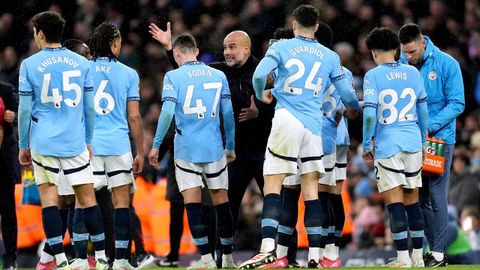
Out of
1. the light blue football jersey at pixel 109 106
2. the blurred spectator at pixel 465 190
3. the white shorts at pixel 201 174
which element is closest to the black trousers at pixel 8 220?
the light blue football jersey at pixel 109 106

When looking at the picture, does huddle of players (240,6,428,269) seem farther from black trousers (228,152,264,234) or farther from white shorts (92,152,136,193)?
white shorts (92,152,136,193)

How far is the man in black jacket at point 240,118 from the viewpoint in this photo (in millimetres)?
12852

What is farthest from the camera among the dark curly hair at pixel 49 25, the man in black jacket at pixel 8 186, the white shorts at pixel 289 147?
the man in black jacket at pixel 8 186

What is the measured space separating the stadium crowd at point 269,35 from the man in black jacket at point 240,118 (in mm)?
6568

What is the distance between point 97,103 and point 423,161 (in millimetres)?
3396

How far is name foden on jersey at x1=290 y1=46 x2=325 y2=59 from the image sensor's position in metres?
11.5

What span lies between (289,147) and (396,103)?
1.31m

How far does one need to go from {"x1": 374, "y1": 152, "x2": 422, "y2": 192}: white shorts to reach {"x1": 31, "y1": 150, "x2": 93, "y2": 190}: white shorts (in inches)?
115

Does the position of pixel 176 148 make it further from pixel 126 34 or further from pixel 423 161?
pixel 126 34

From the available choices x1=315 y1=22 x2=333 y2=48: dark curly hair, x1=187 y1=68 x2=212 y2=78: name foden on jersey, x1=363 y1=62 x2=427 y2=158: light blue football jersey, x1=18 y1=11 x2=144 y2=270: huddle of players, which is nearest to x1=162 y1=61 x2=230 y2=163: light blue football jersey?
x1=187 y1=68 x2=212 y2=78: name foden on jersey

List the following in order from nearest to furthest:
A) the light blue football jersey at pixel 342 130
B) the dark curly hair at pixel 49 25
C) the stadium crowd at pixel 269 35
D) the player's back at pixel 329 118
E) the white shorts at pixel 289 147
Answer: the dark curly hair at pixel 49 25 < the white shorts at pixel 289 147 < the player's back at pixel 329 118 < the light blue football jersey at pixel 342 130 < the stadium crowd at pixel 269 35

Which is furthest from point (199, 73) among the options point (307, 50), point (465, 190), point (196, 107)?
point (465, 190)

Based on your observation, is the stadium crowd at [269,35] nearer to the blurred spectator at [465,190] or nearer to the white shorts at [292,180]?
the blurred spectator at [465,190]

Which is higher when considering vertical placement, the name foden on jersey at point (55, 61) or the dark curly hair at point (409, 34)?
the dark curly hair at point (409, 34)
